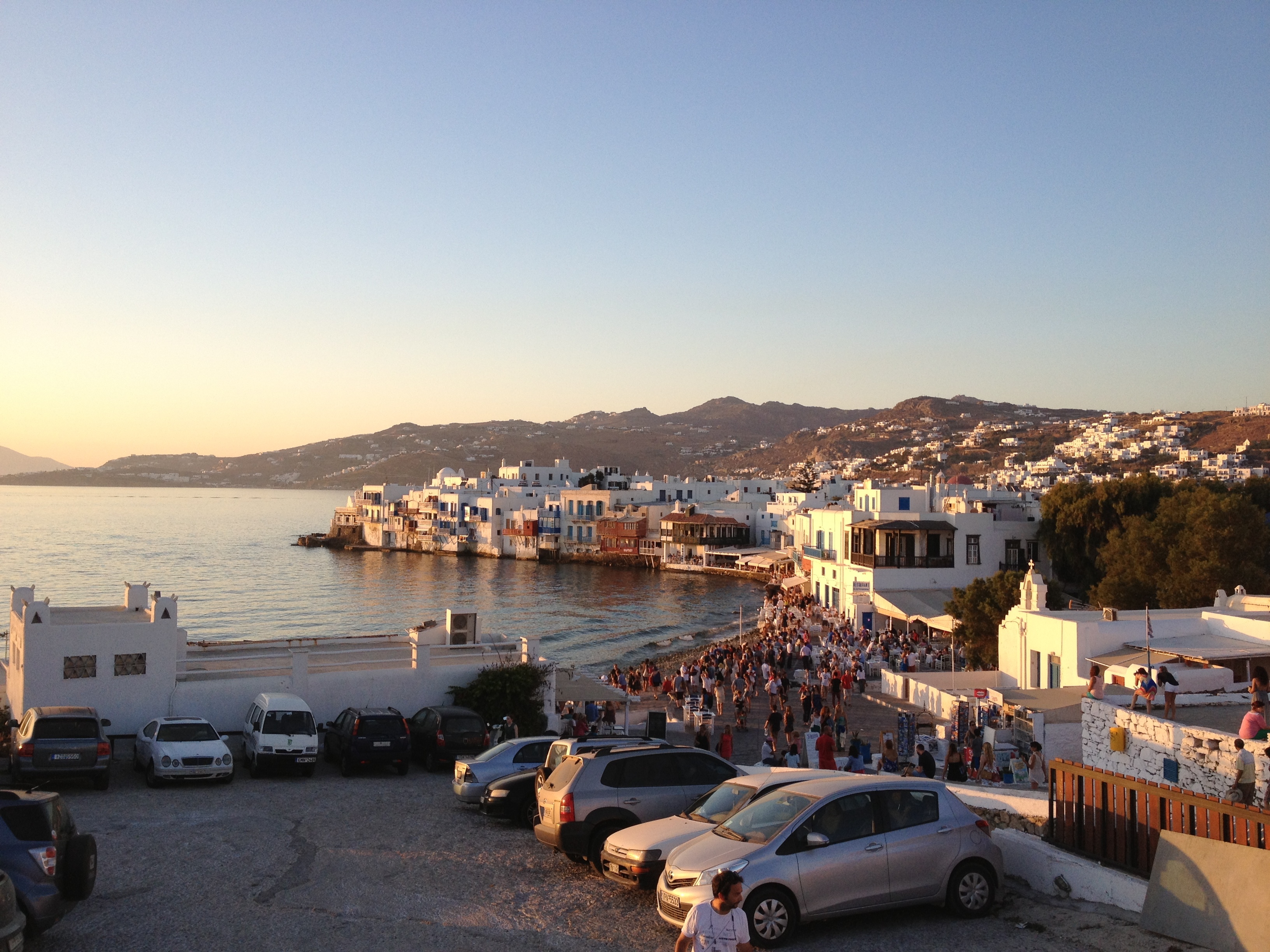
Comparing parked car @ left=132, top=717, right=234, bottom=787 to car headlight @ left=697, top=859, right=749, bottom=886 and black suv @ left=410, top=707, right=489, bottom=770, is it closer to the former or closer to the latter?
black suv @ left=410, top=707, right=489, bottom=770

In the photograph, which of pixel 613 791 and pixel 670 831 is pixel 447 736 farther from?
pixel 670 831

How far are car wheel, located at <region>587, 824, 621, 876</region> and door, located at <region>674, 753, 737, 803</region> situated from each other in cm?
95

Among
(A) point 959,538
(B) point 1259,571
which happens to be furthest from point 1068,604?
(A) point 959,538

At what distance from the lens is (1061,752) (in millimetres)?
16750

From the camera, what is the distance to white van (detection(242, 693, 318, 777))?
14.8 meters

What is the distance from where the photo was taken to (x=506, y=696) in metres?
19.0

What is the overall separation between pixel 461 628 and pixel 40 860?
14338mm

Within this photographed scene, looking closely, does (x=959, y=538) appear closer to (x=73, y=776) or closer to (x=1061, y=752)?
(x=1061, y=752)

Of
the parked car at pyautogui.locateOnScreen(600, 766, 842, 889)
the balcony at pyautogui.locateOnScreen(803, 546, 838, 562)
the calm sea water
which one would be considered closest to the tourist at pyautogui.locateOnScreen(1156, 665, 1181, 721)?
the parked car at pyautogui.locateOnScreen(600, 766, 842, 889)

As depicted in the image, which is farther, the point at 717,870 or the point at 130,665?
the point at 130,665

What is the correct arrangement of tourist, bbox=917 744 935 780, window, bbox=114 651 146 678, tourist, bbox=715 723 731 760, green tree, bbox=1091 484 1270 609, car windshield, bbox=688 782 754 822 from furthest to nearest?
green tree, bbox=1091 484 1270 609
tourist, bbox=715 723 731 760
window, bbox=114 651 146 678
tourist, bbox=917 744 935 780
car windshield, bbox=688 782 754 822

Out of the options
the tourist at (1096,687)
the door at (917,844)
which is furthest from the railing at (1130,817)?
the tourist at (1096,687)

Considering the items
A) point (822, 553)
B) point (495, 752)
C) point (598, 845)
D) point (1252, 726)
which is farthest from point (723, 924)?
point (822, 553)

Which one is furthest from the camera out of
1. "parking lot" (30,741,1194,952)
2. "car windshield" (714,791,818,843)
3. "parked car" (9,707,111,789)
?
"parked car" (9,707,111,789)
